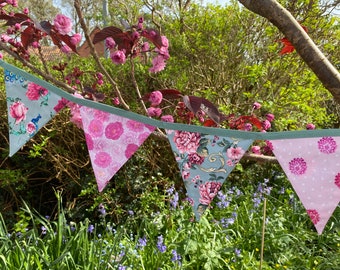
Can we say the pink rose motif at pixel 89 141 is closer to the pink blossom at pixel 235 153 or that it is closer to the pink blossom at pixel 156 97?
the pink blossom at pixel 156 97

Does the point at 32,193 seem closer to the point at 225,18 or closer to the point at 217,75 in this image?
the point at 217,75

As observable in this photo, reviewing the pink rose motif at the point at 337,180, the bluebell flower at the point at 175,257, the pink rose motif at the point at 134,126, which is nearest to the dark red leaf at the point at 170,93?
the pink rose motif at the point at 134,126

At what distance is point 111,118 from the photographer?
59.3 inches

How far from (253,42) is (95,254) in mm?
2530

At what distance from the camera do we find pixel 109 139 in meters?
1.53

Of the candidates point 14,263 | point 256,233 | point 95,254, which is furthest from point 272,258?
point 14,263

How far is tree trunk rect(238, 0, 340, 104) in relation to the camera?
131cm

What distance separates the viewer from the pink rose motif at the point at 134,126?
1467 mm

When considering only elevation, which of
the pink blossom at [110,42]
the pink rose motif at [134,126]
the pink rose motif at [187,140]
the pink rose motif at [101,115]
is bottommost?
the pink rose motif at [101,115]

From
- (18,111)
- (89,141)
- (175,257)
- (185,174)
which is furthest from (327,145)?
(175,257)

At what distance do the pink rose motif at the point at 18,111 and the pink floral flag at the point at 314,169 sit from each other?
39.3 inches

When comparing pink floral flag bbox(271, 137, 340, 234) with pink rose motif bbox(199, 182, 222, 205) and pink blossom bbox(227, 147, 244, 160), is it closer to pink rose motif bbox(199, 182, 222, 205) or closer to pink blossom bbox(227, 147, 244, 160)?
pink blossom bbox(227, 147, 244, 160)

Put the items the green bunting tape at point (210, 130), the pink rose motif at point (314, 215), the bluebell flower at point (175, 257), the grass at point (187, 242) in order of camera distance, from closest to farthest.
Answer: the green bunting tape at point (210, 130)
the pink rose motif at point (314, 215)
the grass at point (187, 242)
the bluebell flower at point (175, 257)

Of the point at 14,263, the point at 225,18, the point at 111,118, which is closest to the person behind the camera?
the point at 111,118
